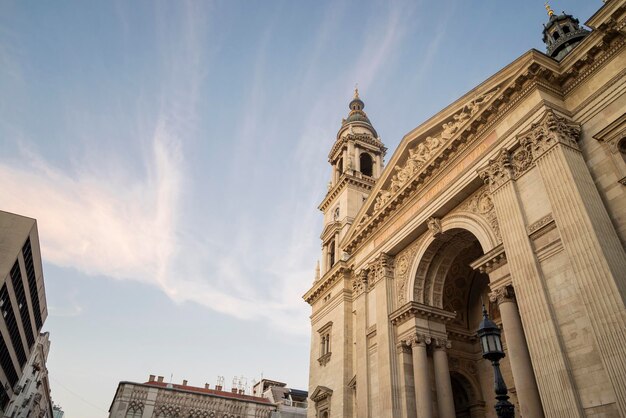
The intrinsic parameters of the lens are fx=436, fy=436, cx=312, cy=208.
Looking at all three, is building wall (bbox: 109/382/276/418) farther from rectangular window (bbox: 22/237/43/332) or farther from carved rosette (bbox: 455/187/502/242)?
carved rosette (bbox: 455/187/502/242)

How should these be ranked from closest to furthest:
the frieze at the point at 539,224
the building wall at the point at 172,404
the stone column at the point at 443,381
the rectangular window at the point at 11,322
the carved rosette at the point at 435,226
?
1. the frieze at the point at 539,224
2. the stone column at the point at 443,381
3. the carved rosette at the point at 435,226
4. the rectangular window at the point at 11,322
5. the building wall at the point at 172,404

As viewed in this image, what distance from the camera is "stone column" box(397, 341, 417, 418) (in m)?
19.1

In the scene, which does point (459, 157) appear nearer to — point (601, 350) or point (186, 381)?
point (601, 350)

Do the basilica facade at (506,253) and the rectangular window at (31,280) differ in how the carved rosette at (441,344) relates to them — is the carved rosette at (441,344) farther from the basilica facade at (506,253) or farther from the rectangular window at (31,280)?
the rectangular window at (31,280)

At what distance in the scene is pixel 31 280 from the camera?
45531 millimetres

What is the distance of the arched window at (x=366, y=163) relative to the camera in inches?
1614

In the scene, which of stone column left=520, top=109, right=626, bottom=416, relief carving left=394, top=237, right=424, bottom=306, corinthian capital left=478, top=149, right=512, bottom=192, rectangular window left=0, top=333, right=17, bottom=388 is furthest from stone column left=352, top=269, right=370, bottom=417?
rectangular window left=0, top=333, right=17, bottom=388

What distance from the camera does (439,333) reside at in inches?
826

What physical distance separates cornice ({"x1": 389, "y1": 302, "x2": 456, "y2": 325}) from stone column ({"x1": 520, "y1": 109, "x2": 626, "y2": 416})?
29.0ft

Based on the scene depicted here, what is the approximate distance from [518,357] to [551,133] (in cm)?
756

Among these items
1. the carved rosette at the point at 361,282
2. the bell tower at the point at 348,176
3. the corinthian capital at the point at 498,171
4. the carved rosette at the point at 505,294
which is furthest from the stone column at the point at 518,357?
the bell tower at the point at 348,176

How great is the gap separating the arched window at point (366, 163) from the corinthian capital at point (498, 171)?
928 inches

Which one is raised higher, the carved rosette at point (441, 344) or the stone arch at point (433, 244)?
the stone arch at point (433, 244)

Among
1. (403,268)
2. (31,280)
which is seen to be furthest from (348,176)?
(31,280)
